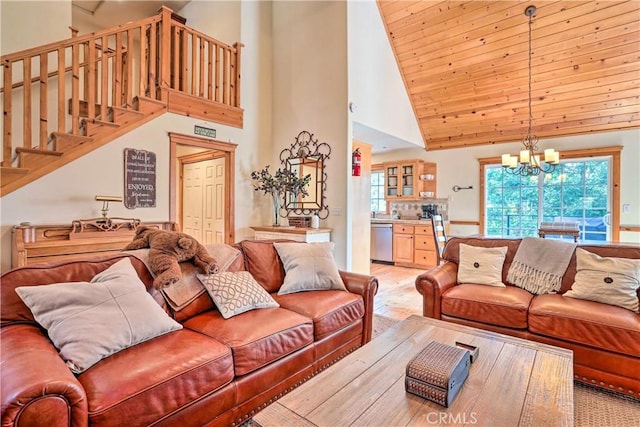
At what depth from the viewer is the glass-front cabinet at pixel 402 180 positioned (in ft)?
21.0

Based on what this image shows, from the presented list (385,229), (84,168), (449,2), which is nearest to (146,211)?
(84,168)

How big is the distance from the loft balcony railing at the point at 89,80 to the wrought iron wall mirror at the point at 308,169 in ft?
3.36

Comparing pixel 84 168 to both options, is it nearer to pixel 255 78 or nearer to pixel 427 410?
pixel 255 78

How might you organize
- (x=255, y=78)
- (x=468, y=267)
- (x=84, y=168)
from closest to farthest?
1. (x=468, y=267)
2. (x=84, y=168)
3. (x=255, y=78)

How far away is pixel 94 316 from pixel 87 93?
304 cm

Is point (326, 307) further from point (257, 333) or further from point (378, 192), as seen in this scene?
point (378, 192)

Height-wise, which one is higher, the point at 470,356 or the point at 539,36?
the point at 539,36

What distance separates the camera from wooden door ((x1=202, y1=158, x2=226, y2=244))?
482 centimetres

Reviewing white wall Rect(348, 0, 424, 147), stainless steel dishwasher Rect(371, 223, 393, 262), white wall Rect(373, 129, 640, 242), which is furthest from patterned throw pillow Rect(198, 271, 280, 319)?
Answer: white wall Rect(373, 129, 640, 242)

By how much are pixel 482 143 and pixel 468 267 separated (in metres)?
3.84

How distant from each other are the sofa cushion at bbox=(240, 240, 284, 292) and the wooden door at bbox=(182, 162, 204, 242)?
3019mm

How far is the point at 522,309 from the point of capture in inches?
91.1

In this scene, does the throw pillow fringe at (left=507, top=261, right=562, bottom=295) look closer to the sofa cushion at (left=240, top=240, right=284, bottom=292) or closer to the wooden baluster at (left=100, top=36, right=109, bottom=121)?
the sofa cushion at (left=240, top=240, right=284, bottom=292)

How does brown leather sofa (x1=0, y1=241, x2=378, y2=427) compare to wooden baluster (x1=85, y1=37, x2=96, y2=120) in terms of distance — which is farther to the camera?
wooden baluster (x1=85, y1=37, x2=96, y2=120)
